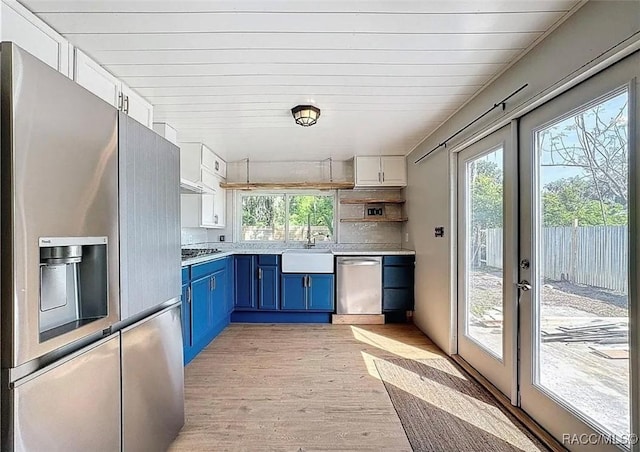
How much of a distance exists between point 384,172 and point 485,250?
87.1 inches

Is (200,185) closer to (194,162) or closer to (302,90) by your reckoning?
(194,162)

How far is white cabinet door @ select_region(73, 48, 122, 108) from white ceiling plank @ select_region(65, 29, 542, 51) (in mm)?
87

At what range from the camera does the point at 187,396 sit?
2.37 metres

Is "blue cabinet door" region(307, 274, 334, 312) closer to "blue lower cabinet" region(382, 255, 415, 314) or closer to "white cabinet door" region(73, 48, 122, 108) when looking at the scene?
"blue lower cabinet" region(382, 255, 415, 314)

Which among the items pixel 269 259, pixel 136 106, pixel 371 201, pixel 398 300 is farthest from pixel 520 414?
pixel 136 106

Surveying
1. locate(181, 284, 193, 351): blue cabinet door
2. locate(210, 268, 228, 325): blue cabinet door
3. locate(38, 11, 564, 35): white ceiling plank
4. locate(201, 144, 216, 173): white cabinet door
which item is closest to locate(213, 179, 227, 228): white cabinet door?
locate(201, 144, 216, 173): white cabinet door

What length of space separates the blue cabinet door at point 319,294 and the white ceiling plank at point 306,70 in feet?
8.73

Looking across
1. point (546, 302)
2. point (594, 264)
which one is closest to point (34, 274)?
point (594, 264)

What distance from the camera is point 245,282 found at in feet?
14.2

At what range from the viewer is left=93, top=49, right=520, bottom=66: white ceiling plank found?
1914mm

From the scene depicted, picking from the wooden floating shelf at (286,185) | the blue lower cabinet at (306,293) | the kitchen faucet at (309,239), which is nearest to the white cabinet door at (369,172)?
the wooden floating shelf at (286,185)

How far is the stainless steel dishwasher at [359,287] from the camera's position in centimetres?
430

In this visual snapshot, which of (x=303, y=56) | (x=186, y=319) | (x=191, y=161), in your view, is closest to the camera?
(x=303, y=56)

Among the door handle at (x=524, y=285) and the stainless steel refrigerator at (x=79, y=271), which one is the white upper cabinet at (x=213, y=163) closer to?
the stainless steel refrigerator at (x=79, y=271)
